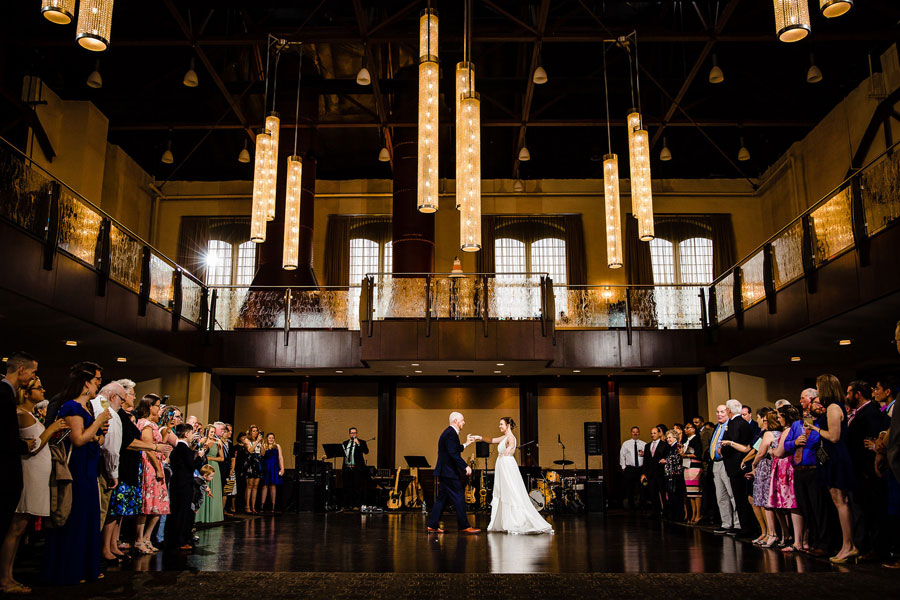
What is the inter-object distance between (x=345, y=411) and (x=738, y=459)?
33.6 feet

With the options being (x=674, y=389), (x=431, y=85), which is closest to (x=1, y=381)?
(x=431, y=85)

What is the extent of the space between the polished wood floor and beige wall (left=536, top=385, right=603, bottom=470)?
6387mm

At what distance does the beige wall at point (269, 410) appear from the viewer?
16906mm

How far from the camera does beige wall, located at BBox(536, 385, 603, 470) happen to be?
16.8 metres

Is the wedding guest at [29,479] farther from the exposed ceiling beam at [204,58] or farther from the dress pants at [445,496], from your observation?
the exposed ceiling beam at [204,58]

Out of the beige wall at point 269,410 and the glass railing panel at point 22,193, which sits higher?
the glass railing panel at point 22,193

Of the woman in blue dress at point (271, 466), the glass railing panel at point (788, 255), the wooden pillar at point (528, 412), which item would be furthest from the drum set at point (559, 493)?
the glass railing panel at point (788, 255)

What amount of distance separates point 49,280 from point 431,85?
18.3 feet

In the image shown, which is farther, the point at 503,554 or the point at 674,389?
the point at 674,389

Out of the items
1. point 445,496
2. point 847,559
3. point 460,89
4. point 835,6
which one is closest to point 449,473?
point 445,496

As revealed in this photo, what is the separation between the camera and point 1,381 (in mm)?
4223

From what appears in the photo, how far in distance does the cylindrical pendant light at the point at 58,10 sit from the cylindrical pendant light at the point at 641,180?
20.8ft

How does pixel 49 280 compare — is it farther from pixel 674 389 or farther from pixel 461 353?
pixel 674 389

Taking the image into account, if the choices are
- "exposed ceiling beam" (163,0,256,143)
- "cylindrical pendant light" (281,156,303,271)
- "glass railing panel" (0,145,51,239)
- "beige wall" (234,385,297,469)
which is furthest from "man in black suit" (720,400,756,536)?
"beige wall" (234,385,297,469)
